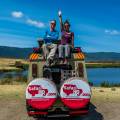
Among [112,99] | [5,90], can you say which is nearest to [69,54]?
[112,99]

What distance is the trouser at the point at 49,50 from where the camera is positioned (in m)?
14.9

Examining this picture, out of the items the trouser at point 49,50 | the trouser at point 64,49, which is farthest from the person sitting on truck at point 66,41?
the trouser at point 49,50

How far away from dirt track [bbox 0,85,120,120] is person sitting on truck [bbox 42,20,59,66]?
2.39m

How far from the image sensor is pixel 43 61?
51.2ft

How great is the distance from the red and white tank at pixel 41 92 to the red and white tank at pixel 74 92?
31cm

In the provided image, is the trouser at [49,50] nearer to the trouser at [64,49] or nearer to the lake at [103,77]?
the trouser at [64,49]

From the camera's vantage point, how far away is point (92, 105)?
18344 mm

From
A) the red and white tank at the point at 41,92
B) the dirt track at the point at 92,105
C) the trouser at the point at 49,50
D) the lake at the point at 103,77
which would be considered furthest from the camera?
the lake at the point at 103,77

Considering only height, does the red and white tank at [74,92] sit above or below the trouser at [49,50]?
below

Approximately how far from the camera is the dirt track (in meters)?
16.0

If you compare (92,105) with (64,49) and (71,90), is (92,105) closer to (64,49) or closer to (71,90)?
(64,49)

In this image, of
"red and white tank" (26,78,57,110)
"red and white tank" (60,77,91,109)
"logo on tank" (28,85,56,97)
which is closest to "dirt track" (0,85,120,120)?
"red and white tank" (60,77,91,109)

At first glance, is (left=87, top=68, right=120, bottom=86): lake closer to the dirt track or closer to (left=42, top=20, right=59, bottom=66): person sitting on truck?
the dirt track

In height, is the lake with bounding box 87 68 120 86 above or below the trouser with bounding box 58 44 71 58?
below
